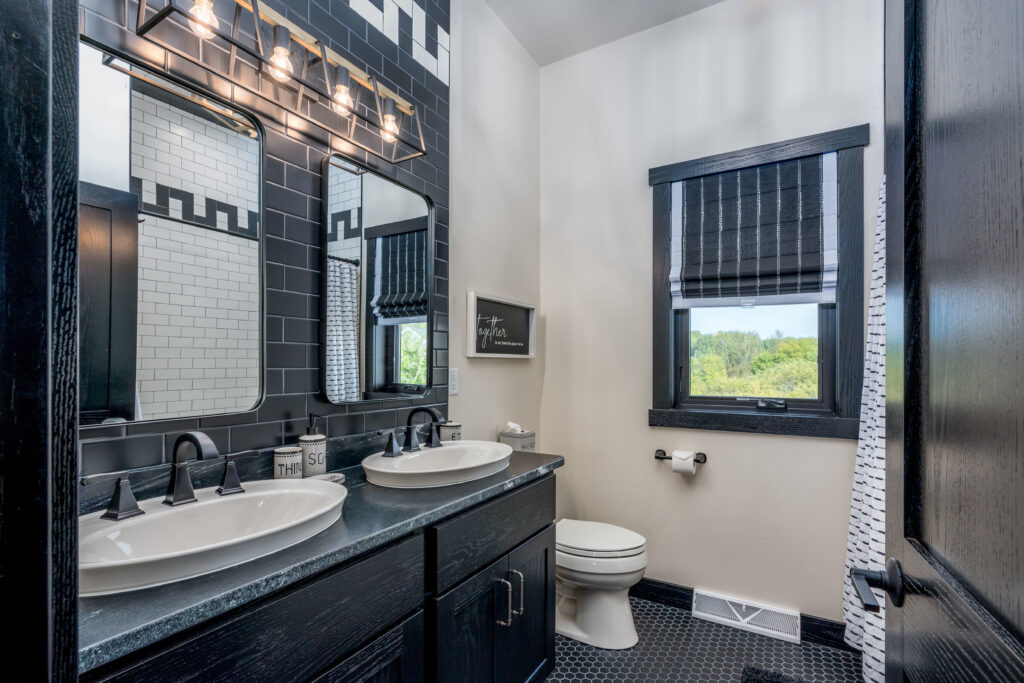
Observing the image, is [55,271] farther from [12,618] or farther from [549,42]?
[549,42]

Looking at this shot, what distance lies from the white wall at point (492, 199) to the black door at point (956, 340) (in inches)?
66.2

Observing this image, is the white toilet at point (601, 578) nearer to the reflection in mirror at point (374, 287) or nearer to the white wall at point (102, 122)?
the reflection in mirror at point (374, 287)

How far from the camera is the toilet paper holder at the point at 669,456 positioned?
241cm

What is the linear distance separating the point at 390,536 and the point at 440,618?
0.32 m

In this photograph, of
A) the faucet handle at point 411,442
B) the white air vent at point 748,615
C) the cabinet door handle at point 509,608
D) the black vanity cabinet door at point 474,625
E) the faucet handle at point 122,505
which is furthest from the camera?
the white air vent at point 748,615

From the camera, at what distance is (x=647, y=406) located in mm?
2557

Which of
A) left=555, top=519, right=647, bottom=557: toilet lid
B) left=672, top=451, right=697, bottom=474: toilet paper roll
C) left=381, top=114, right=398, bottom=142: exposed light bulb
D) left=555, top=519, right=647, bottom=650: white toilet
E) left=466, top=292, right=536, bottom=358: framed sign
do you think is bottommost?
left=555, top=519, right=647, bottom=650: white toilet

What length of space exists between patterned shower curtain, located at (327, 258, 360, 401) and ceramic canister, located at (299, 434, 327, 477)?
0.19 metres

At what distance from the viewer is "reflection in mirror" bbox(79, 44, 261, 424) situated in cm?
110

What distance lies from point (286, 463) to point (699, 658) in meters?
1.74

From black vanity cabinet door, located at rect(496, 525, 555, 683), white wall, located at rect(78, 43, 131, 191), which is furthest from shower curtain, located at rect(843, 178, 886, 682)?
white wall, located at rect(78, 43, 131, 191)

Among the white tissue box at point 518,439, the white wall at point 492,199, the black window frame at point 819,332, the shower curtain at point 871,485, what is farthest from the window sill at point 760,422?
the white wall at point 492,199

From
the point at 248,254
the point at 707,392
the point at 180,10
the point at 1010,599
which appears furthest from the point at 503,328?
the point at 1010,599

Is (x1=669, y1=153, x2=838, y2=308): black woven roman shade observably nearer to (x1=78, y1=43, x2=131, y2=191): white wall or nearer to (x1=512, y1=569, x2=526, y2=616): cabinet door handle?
(x1=512, y1=569, x2=526, y2=616): cabinet door handle
